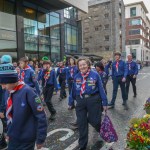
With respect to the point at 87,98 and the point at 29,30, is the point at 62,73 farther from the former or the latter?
the point at 29,30

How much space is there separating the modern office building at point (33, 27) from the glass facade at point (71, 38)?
13.2 ft

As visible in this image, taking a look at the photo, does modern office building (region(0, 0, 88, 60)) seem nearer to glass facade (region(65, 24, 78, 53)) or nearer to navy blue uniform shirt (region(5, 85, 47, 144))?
glass facade (region(65, 24, 78, 53))

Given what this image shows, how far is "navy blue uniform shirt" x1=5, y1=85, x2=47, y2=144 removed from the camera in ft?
9.24

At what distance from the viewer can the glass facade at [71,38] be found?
30.8 metres

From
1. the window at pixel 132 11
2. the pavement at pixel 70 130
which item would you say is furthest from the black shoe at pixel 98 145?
the window at pixel 132 11

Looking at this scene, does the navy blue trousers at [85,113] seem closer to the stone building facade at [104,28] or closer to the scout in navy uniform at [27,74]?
the scout in navy uniform at [27,74]

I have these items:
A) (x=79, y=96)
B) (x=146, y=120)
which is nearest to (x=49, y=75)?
(x=79, y=96)

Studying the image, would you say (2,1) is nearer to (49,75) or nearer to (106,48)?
(49,75)

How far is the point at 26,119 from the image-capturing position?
113 inches

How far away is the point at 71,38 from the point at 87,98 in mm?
27854

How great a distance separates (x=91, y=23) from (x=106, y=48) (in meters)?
7.71

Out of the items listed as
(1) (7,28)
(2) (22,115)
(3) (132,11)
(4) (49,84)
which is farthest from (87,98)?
(3) (132,11)

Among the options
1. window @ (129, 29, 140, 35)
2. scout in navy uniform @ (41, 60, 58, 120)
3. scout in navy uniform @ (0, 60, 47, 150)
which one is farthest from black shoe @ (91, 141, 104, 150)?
window @ (129, 29, 140, 35)

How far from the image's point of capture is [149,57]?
96.4m
